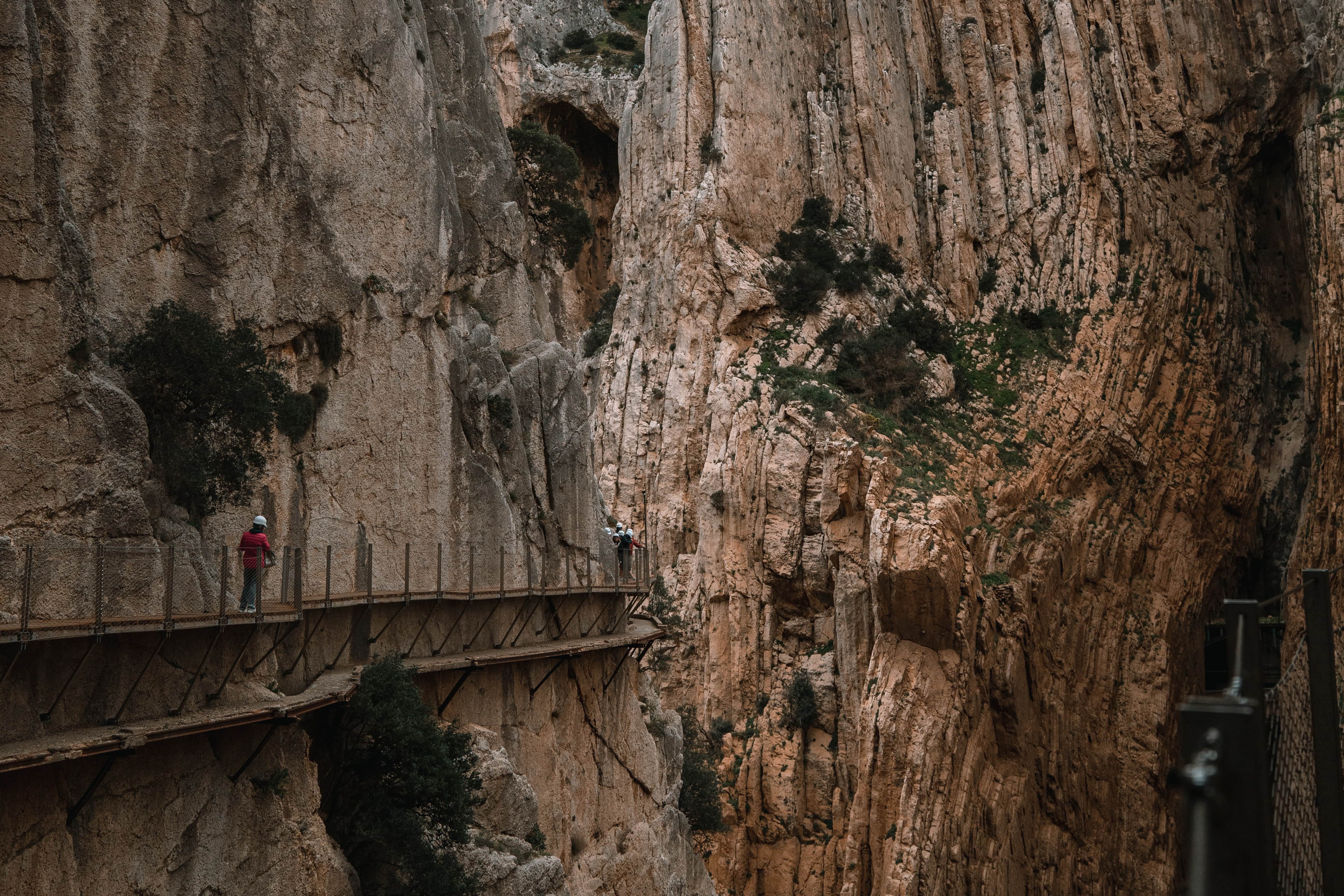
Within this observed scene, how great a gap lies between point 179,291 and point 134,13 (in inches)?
155

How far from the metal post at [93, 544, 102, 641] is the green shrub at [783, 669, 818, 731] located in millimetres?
29884

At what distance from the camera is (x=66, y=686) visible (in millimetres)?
12617

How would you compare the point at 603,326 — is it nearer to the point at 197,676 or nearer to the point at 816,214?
the point at 816,214

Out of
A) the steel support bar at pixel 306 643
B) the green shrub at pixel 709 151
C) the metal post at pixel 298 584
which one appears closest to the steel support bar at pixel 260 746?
the metal post at pixel 298 584

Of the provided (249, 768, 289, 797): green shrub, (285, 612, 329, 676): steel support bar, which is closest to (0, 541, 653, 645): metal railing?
(285, 612, 329, 676): steel support bar

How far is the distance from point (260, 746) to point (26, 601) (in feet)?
13.3

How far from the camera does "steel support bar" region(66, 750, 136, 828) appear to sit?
12.3 m

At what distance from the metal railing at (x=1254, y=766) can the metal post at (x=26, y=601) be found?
10.1 metres

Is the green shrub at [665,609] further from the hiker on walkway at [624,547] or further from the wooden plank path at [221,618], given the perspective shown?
the wooden plank path at [221,618]

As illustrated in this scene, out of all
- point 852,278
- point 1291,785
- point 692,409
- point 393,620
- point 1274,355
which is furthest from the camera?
point 1274,355

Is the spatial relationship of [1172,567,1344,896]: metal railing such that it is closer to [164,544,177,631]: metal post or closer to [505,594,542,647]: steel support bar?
[164,544,177,631]: metal post

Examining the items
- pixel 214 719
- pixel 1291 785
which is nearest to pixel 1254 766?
pixel 1291 785

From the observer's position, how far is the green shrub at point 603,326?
52.0 m

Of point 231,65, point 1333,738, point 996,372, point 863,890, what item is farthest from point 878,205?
point 1333,738
